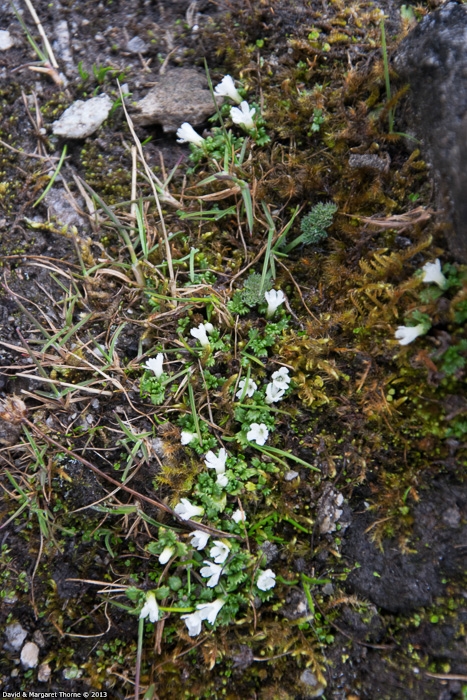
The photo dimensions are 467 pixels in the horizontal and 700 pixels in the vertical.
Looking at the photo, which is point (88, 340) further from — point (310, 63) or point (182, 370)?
point (310, 63)

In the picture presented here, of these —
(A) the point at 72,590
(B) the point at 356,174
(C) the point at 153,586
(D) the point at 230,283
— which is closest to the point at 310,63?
(B) the point at 356,174

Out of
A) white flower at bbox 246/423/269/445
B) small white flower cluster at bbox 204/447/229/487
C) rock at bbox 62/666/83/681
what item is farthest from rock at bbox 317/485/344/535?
rock at bbox 62/666/83/681

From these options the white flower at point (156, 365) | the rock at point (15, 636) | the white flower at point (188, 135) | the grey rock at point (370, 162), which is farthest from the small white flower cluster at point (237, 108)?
the rock at point (15, 636)

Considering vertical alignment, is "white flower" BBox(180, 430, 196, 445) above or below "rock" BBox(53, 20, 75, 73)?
below

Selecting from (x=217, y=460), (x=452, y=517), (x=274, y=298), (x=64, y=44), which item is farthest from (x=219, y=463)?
(x=64, y=44)

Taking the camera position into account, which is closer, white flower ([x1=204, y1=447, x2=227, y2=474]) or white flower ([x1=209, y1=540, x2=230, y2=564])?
white flower ([x1=209, y1=540, x2=230, y2=564])

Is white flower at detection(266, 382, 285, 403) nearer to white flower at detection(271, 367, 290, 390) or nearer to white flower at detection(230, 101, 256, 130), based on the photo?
white flower at detection(271, 367, 290, 390)
